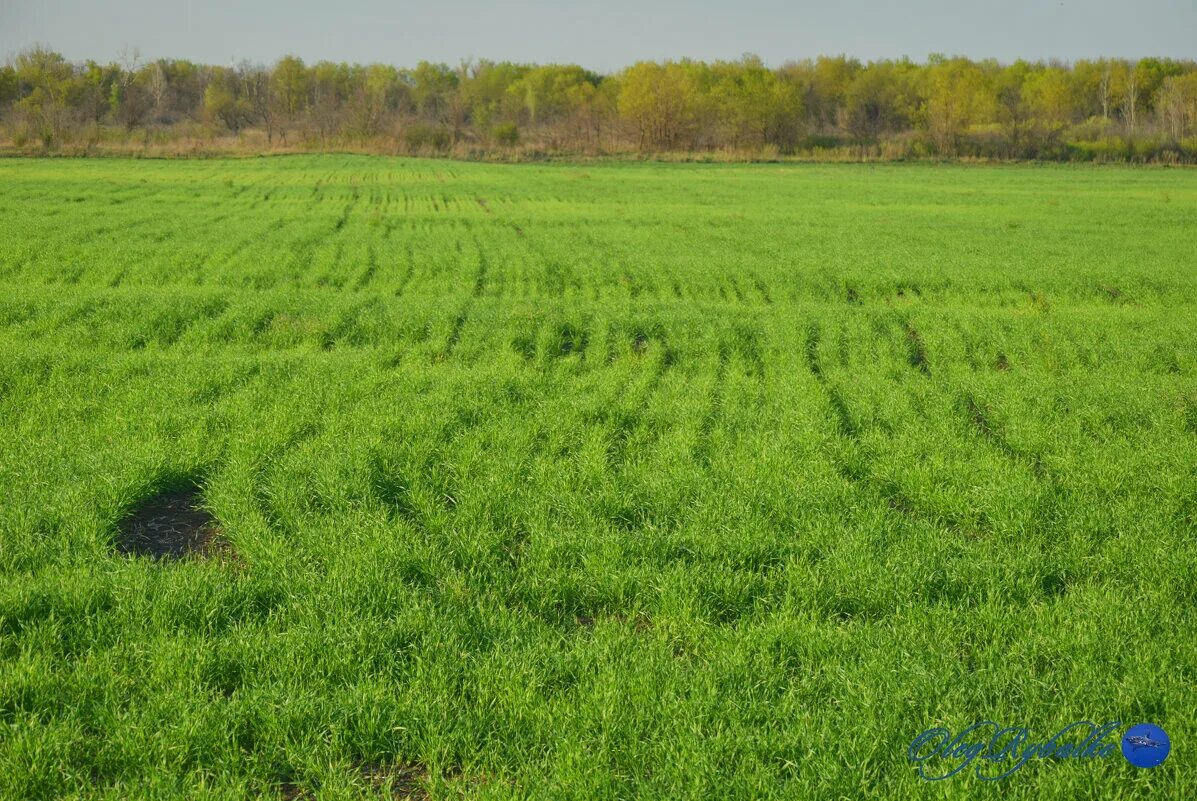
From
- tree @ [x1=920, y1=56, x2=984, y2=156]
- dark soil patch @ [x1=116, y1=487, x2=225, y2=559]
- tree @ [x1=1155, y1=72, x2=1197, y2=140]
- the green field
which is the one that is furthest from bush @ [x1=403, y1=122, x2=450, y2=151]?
dark soil patch @ [x1=116, y1=487, x2=225, y2=559]

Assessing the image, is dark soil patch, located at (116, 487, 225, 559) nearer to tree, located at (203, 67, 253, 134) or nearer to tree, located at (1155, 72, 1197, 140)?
tree, located at (1155, 72, 1197, 140)

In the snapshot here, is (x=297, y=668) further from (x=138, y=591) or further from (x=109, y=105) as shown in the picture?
(x=109, y=105)

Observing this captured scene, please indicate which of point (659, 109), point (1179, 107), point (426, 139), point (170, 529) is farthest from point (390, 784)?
point (1179, 107)

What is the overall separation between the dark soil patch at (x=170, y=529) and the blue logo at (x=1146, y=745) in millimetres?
6130

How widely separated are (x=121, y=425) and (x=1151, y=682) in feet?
30.8

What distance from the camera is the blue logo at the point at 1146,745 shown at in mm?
4078

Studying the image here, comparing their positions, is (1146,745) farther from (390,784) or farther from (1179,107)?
(1179,107)

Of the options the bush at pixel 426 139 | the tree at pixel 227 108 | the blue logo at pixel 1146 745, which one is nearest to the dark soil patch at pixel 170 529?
the blue logo at pixel 1146 745

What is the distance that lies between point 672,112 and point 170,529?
91.9 m

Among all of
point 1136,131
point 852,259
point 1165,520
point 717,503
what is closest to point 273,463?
point 717,503

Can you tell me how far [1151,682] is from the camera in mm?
4648

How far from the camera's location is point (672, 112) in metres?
92.1

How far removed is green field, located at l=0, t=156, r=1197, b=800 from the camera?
429 centimetres

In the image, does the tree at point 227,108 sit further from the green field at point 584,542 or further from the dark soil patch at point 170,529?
the dark soil patch at point 170,529
